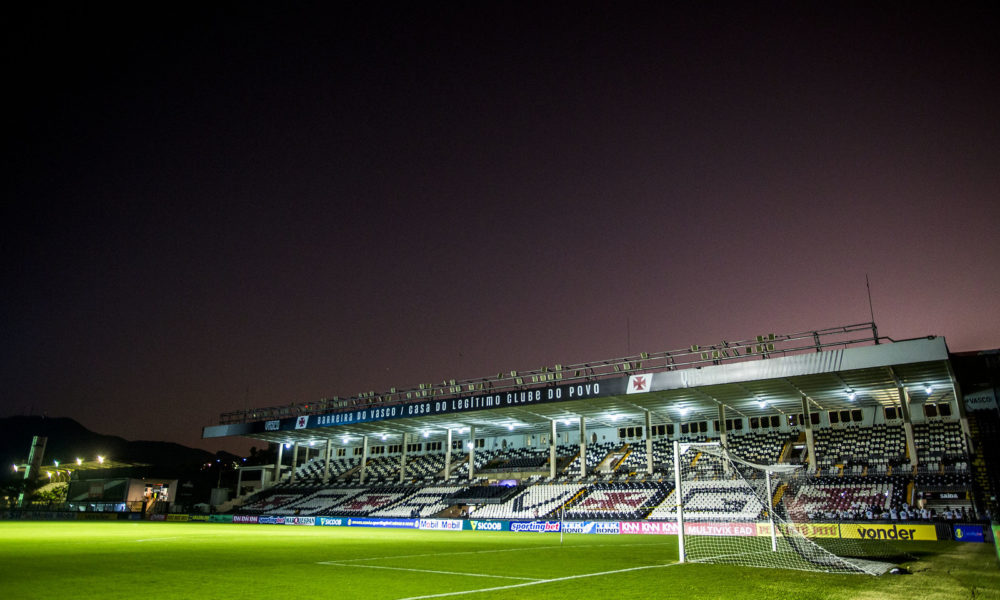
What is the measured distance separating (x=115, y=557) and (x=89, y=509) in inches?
2186

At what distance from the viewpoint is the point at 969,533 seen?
22109 millimetres

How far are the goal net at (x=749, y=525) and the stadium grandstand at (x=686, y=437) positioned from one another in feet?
0.74

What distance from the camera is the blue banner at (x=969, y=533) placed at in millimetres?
21844

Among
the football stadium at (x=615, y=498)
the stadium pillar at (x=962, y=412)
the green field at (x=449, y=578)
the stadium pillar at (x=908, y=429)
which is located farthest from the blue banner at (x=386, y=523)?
the stadium pillar at (x=962, y=412)

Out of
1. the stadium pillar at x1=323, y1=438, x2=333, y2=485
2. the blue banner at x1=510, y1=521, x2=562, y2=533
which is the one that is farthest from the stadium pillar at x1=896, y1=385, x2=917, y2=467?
the stadium pillar at x1=323, y1=438, x2=333, y2=485

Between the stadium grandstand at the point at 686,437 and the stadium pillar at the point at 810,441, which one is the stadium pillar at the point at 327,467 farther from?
the stadium pillar at the point at 810,441

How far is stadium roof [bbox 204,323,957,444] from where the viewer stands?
30411 mm

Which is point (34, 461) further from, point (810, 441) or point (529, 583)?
point (529, 583)

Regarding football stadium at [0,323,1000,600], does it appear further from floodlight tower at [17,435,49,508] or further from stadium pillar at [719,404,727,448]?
floodlight tower at [17,435,49,508]

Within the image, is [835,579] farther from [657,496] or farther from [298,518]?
[298,518]

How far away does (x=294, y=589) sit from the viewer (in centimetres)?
895

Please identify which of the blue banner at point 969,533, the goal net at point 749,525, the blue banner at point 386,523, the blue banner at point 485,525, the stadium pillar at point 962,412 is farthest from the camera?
the blue banner at point 386,523

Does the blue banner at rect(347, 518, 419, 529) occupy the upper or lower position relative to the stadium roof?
lower

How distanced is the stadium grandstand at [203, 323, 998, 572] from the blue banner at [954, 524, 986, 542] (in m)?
0.98
